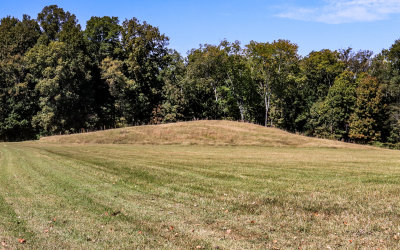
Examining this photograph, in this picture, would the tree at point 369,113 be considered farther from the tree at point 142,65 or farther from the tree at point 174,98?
the tree at point 142,65

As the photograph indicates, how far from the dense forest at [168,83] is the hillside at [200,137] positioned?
43.9 feet

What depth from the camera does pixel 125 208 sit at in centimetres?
984

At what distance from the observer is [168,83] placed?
2726 inches

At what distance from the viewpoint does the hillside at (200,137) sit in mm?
46372

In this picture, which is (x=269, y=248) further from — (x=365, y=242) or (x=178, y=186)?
(x=178, y=186)

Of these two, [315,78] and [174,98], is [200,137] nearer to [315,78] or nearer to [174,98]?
[174,98]

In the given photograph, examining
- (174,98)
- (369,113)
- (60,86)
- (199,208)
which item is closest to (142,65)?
(174,98)

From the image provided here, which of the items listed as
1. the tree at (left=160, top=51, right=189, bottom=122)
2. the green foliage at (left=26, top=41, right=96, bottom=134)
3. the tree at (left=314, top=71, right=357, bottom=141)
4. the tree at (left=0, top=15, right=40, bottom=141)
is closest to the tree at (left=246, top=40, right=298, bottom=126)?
the tree at (left=314, top=71, right=357, bottom=141)

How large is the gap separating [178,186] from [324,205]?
5.62 m

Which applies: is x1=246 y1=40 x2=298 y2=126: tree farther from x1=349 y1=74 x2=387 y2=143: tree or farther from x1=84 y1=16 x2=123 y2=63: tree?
x1=84 y1=16 x2=123 y2=63: tree

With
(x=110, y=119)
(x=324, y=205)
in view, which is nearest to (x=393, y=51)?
(x=110, y=119)

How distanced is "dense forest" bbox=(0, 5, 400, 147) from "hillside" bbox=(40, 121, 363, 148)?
1338 cm

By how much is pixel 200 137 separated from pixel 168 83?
928 inches

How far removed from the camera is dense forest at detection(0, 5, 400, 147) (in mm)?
60469
